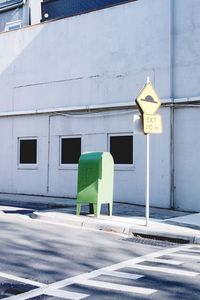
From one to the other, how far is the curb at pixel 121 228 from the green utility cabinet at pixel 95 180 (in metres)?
0.48

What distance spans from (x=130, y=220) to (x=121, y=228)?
3.39 feet

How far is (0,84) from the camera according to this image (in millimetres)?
18656

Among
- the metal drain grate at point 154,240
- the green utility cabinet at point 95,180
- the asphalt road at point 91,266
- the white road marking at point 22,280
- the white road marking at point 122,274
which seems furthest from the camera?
the green utility cabinet at point 95,180

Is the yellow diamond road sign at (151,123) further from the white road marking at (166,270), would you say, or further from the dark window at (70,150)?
the dark window at (70,150)

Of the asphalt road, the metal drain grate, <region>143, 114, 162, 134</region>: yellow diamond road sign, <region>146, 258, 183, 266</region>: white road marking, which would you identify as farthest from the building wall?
<region>146, 258, 183, 266</region>: white road marking

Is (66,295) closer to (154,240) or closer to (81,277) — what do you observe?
(81,277)

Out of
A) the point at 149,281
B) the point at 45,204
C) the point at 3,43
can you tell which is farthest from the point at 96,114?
the point at 149,281

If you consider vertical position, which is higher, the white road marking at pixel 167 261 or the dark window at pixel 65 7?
the dark window at pixel 65 7

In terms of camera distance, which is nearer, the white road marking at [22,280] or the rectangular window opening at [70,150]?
the white road marking at [22,280]

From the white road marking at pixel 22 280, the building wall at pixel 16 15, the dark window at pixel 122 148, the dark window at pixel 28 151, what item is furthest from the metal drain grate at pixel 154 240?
the building wall at pixel 16 15

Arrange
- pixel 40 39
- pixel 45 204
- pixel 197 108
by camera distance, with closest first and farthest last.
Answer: pixel 197 108 → pixel 45 204 → pixel 40 39

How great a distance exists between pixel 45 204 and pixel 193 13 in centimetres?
698

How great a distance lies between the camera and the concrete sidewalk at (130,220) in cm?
1009

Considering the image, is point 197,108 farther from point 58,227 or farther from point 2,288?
point 2,288
